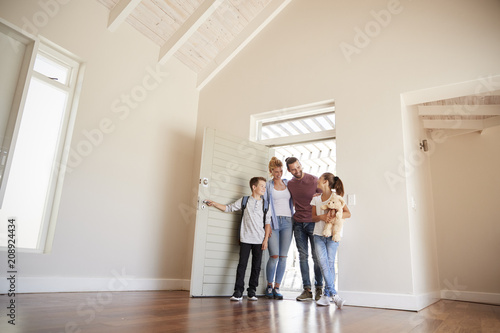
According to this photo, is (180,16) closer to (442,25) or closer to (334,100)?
(334,100)

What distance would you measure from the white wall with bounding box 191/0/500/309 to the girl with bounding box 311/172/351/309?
34 centimetres

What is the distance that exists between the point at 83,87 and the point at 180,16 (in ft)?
4.99

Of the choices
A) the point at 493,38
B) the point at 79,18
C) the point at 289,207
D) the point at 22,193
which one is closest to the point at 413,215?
the point at 289,207

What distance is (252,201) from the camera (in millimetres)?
3670

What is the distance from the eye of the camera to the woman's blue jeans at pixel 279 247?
369 centimetres

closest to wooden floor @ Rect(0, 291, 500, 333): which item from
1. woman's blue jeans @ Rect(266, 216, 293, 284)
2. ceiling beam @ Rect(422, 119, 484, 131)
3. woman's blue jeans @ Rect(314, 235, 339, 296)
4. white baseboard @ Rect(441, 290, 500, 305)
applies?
woman's blue jeans @ Rect(314, 235, 339, 296)

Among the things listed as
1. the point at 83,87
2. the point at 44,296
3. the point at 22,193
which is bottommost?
the point at 44,296

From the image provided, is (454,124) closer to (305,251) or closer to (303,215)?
(303,215)

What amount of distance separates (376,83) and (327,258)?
6.46 feet

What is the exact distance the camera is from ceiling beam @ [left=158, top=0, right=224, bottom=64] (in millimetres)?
4178

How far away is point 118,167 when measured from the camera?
12.9 feet

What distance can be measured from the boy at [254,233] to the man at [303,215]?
333 mm

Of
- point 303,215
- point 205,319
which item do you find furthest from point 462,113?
point 205,319

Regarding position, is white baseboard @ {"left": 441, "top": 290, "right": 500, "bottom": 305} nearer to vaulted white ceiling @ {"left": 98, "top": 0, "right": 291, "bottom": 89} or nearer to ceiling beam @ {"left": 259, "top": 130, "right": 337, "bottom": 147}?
ceiling beam @ {"left": 259, "top": 130, "right": 337, "bottom": 147}
